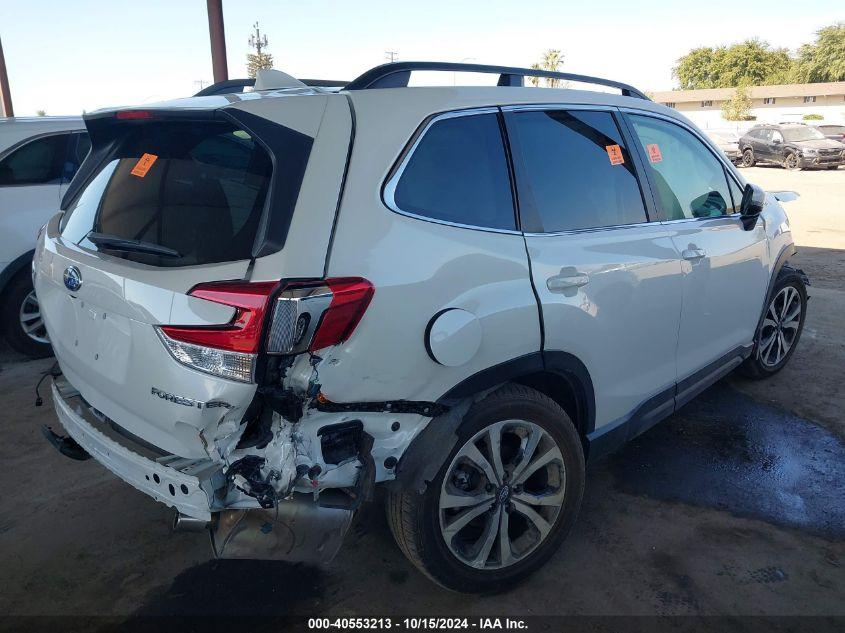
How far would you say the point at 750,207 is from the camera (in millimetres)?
3748

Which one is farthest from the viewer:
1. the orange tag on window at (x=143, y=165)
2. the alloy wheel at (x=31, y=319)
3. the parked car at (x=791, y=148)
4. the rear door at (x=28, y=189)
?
the parked car at (x=791, y=148)

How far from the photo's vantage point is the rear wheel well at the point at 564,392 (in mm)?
2660

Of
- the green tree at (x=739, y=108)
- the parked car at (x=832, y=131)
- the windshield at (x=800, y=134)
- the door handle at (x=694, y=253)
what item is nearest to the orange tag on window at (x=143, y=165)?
the door handle at (x=694, y=253)

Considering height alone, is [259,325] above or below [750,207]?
below

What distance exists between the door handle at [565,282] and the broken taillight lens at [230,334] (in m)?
1.10

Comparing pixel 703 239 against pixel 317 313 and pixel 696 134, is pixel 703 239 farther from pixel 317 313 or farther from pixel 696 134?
pixel 317 313

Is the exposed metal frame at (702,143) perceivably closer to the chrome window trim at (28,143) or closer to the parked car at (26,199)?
the chrome window trim at (28,143)

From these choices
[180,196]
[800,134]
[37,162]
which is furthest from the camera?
[800,134]

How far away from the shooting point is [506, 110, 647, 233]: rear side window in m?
2.59

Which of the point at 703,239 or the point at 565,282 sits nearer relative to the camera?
the point at 565,282

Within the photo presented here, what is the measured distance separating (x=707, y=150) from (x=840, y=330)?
316cm

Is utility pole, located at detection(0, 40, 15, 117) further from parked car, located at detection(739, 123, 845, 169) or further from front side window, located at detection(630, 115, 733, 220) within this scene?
parked car, located at detection(739, 123, 845, 169)

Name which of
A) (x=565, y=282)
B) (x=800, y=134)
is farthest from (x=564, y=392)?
(x=800, y=134)

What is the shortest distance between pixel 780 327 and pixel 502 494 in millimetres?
3184
